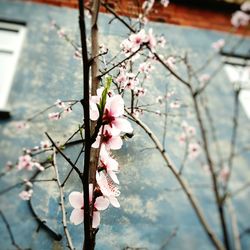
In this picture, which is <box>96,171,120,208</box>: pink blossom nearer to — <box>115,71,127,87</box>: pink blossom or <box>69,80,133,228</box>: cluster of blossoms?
<box>69,80,133,228</box>: cluster of blossoms

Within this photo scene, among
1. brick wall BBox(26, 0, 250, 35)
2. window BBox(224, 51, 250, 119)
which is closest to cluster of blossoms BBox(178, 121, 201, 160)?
window BBox(224, 51, 250, 119)

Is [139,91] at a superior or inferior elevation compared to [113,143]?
superior

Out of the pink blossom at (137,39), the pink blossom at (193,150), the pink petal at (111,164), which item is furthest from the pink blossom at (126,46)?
the pink blossom at (193,150)

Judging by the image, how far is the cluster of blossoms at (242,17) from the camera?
5.07 meters

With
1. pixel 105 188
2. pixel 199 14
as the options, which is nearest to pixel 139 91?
pixel 105 188

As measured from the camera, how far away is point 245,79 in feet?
15.5

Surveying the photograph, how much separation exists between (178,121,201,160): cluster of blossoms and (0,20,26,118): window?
6.01ft

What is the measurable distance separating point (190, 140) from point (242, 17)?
2.49 metres

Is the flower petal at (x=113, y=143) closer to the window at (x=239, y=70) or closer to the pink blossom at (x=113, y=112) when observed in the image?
the pink blossom at (x=113, y=112)

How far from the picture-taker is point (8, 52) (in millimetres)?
4152

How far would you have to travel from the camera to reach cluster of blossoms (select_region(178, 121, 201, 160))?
3.57 metres

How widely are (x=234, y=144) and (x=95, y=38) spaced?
2.79 m

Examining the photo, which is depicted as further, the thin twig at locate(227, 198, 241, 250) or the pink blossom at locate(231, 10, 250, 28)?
the pink blossom at locate(231, 10, 250, 28)

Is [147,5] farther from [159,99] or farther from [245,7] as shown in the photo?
[245,7]
